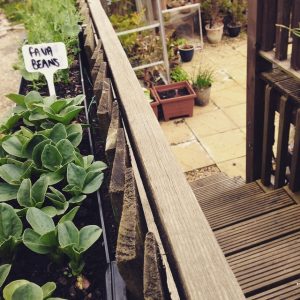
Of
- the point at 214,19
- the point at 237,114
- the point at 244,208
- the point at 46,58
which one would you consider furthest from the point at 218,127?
the point at 46,58

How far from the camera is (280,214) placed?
2.32 metres

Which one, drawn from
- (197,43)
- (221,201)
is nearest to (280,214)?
(221,201)

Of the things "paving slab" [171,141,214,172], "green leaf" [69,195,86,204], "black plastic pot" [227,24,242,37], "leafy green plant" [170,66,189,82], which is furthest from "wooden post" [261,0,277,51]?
"black plastic pot" [227,24,242,37]

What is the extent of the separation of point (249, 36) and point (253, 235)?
3.74 feet

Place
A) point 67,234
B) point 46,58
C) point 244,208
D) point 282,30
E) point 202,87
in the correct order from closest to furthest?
1. point 67,234
2. point 46,58
3. point 282,30
4. point 244,208
5. point 202,87

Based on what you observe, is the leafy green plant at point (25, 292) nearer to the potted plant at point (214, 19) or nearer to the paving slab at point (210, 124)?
the paving slab at point (210, 124)

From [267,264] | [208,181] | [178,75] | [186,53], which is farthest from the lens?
[186,53]

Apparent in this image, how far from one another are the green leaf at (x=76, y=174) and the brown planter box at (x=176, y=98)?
138 inches

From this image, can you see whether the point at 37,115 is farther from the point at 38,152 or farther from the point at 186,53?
the point at 186,53

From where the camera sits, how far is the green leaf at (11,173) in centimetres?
112

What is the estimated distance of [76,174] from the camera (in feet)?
3.65

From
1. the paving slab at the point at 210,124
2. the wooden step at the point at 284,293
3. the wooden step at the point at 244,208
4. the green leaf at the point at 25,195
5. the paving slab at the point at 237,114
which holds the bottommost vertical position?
the paving slab at the point at 210,124

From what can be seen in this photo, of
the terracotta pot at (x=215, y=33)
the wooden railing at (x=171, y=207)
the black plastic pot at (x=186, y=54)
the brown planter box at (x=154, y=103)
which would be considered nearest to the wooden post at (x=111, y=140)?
the wooden railing at (x=171, y=207)

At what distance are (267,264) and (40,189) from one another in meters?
1.30
